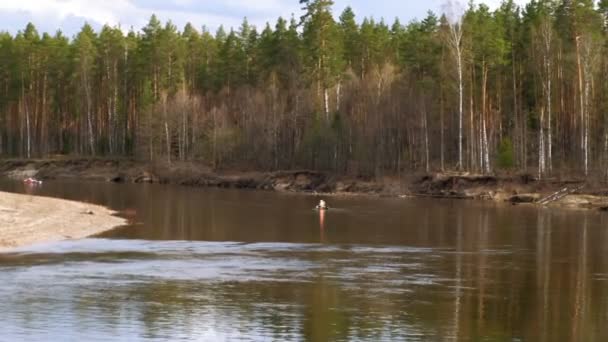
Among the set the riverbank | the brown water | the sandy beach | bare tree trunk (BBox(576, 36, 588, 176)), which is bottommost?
the brown water

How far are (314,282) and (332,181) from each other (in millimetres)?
58525

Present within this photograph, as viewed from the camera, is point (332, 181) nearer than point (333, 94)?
Yes

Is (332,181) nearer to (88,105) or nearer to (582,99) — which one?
(582,99)

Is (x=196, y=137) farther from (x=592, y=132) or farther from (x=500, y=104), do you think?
(x=592, y=132)

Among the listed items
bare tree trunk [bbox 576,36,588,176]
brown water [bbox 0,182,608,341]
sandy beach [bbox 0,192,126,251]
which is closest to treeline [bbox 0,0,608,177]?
bare tree trunk [bbox 576,36,588,176]

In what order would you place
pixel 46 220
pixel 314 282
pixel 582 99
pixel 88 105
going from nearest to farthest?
pixel 314 282 < pixel 46 220 < pixel 582 99 < pixel 88 105

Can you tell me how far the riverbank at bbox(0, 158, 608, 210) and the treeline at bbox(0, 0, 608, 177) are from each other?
7.62 ft

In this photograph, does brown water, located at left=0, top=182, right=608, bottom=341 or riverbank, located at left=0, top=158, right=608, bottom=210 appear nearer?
brown water, located at left=0, top=182, right=608, bottom=341

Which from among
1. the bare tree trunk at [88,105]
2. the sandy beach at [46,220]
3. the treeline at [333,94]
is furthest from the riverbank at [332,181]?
the sandy beach at [46,220]

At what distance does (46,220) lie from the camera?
46.8 m

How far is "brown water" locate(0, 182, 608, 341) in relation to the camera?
2138 cm

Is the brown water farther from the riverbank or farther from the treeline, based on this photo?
the treeline

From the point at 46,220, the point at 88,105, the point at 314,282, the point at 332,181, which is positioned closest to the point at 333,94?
the point at 332,181

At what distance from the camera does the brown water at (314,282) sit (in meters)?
21.4
